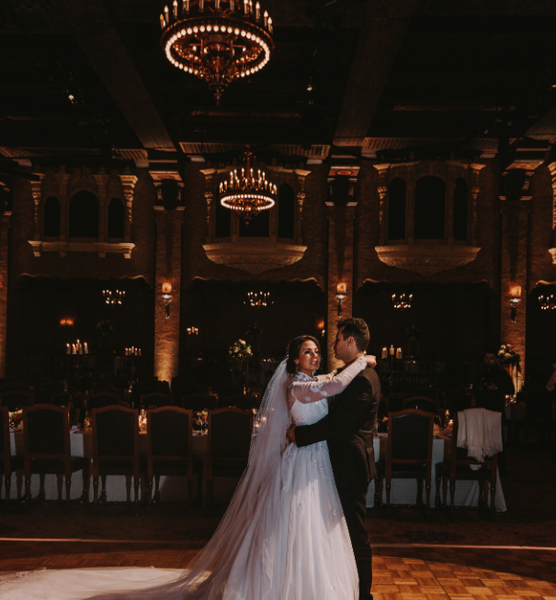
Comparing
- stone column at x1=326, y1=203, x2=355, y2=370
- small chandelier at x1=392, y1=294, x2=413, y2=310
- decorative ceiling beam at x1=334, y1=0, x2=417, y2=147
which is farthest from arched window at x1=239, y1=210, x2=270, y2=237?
small chandelier at x1=392, y1=294, x2=413, y2=310

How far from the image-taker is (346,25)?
7.62 metres

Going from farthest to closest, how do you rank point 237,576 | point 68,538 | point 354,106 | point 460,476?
point 354,106 < point 460,476 < point 68,538 < point 237,576

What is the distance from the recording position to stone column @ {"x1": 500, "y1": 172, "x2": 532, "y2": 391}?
12.8m

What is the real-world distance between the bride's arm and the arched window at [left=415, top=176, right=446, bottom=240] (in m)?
10.6

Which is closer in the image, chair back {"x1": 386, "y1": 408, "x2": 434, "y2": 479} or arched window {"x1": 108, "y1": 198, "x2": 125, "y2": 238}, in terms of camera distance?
chair back {"x1": 386, "y1": 408, "x2": 434, "y2": 479}

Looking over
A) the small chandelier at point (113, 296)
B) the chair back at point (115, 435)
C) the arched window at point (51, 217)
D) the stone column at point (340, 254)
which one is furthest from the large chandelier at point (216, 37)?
the small chandelier at point (113, 296)

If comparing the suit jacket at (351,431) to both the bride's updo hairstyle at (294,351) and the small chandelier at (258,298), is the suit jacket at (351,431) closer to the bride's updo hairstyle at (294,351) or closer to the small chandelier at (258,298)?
the bride's updo hairstyle at (294,351)

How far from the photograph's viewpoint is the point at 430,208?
42.6 feet

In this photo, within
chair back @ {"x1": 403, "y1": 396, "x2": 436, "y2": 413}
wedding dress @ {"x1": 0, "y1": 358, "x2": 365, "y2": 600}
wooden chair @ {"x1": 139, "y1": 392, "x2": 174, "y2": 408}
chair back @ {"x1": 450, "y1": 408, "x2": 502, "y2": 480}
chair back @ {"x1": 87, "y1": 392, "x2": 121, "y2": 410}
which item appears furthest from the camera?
wooden chair @ {"x1": 139, "y1": 392, "x2": 174, "y2": 408}

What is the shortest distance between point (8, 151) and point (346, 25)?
898 cm

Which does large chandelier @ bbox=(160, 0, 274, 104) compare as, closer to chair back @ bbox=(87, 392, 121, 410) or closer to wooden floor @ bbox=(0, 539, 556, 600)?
chair back @ bbox=(87, 392, 121, 410)

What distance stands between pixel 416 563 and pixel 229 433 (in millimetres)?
2056

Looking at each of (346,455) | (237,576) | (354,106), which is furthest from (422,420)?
(354,106)

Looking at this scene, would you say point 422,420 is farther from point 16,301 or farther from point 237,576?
point 16,301
